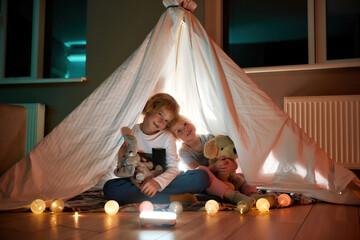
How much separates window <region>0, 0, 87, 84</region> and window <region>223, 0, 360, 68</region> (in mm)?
1667

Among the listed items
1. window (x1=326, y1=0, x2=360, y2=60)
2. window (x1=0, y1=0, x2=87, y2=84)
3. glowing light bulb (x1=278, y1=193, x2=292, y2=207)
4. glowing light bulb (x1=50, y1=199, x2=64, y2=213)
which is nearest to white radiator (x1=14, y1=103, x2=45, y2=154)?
window (x1=0, y1=0, x2=87, y2=84)

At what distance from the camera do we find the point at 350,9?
Result: 2.65 metres

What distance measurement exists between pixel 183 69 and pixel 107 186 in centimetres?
86

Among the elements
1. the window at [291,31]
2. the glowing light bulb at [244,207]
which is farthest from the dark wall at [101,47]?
the glowing light bulb at [244,207]

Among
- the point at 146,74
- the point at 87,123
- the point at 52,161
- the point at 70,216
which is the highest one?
the point at 146,74

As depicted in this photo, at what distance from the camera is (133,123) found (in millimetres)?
1706

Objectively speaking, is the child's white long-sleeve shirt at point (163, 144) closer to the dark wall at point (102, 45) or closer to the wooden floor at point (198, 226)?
the wooden floor at point (198, 226)

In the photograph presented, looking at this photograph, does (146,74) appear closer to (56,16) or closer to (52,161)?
(52,161)

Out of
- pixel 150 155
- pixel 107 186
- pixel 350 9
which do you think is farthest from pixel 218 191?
pixel 350 9

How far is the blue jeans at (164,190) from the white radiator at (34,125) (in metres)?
1.72

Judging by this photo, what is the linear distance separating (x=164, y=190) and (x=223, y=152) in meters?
0.40

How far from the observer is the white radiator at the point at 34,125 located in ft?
9.78

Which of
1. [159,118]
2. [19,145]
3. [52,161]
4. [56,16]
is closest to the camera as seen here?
[52,161]

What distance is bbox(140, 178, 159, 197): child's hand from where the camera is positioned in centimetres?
143
